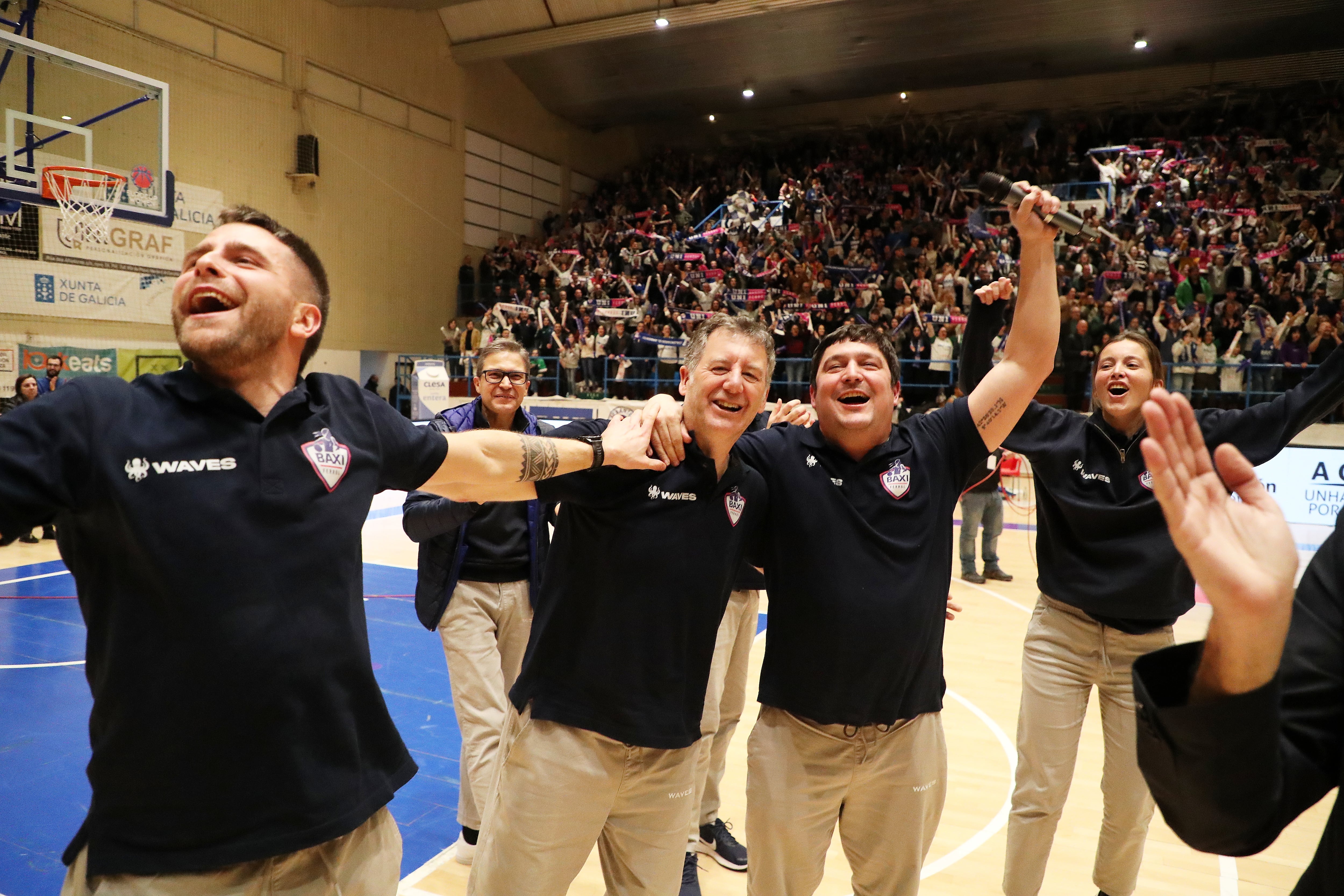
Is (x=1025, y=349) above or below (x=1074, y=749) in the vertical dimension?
above

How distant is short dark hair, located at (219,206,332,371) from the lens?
82.5 inches

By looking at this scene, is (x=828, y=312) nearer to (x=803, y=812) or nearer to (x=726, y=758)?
(x=726, y=758)

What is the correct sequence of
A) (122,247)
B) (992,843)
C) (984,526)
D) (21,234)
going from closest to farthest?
(992,843), (984,526), (21,234), (122,247)

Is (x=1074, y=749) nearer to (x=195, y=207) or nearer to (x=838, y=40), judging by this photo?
(x=195, y=207)

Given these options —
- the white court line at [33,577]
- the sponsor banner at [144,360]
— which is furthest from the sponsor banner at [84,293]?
the white court line at [33,577]

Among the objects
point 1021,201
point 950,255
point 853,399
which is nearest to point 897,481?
point 853,399

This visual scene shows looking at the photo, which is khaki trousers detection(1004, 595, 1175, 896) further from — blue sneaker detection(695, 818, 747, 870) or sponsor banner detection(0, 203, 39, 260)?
sponsor banner detection(0, 203, 39, 260)

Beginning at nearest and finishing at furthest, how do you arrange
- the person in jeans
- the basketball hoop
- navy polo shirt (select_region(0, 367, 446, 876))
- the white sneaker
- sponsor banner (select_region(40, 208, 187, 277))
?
navy polo shirt (select_region(0, 367, 446, 876)) < the white sneaker < the person in jeans < the basketball hoop < sponsor banner (select_region(40, 208, 187, 277))

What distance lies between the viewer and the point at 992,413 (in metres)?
3.00

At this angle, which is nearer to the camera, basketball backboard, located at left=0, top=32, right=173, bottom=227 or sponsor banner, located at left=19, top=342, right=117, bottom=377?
basketball backboard, located at left=0, top=32, right=173, bottom=227

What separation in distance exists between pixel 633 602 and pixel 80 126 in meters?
14.7

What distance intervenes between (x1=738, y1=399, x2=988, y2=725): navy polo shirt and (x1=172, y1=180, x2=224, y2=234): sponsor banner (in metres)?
18.7

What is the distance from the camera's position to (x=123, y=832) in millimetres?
1674

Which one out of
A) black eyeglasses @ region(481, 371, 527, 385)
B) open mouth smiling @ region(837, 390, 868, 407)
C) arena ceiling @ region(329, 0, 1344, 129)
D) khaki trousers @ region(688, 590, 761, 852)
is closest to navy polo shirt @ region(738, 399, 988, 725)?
open mouth smiling @ region(837, 390, 868, 407)
